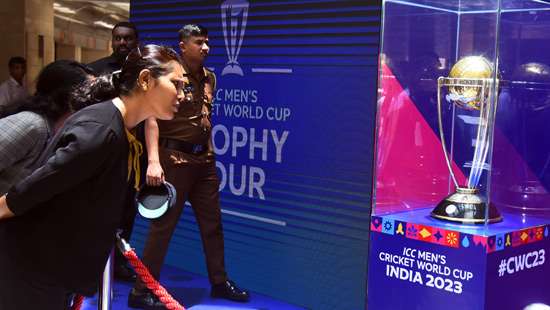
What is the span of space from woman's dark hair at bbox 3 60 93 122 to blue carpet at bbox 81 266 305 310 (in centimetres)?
192

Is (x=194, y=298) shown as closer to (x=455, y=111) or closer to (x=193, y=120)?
(x=193, y=120)

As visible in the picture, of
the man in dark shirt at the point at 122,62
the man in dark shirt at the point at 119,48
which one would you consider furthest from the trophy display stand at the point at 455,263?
the man in dark shirt at the point at 119,48

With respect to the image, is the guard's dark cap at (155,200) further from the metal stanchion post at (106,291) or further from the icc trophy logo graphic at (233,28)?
the icc trophy logo graphic at (233,28)

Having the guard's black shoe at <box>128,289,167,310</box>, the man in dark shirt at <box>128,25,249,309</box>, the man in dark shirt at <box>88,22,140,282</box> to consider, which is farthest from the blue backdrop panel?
the guard's black shoe at <box>128,289,167,310</box>

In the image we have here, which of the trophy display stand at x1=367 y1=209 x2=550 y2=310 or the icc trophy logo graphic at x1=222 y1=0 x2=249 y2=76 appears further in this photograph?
the icc trophy logo graphic at x1=222 y1=0 x2=249 y2=76

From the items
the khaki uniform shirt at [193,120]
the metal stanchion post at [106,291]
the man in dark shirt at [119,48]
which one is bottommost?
the metal stanchion post at [106,291]

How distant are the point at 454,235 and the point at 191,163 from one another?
73.0 inches

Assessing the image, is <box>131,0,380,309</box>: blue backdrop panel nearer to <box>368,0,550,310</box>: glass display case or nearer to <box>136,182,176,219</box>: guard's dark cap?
<box>368,0,550,310</box>: glass display case

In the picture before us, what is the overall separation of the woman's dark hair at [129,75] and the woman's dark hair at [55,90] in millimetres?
203

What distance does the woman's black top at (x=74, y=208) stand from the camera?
2043mm

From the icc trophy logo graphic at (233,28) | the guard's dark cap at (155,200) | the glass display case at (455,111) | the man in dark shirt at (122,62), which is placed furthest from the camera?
the man in dark shirt at (122,62)

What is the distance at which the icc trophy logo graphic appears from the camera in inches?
185

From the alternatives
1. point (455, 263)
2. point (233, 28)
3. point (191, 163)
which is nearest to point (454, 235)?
point (455, 263)

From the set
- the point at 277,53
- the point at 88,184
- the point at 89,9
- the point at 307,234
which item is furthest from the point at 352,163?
the point at 89,9
